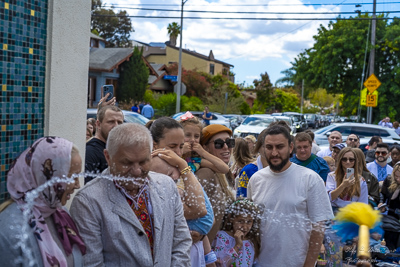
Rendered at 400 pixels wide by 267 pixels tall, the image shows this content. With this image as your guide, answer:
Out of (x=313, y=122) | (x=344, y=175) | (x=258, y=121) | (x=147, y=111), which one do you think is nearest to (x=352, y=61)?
(x=313, y=122)

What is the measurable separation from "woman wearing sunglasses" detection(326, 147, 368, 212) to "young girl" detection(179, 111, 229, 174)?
276cm

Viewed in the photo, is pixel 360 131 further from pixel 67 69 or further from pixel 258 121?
pixel 67 69

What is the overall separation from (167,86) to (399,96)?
2955cm

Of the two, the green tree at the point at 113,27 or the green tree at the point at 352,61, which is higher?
the green tree at the point at 113,27

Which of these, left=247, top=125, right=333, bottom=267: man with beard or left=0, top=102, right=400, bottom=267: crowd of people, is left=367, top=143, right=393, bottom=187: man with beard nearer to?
left=0, top=102, right=400, bottom=267: crowd of people

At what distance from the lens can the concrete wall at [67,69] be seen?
12.2 feet

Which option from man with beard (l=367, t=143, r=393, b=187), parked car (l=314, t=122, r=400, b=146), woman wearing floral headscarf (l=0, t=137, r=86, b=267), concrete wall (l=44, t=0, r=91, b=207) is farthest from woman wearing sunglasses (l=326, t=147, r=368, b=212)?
parked car (l=314, t=122, r=400, b=146)

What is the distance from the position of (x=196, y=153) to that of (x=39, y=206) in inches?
82.1

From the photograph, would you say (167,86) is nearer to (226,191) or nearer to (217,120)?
(217,120)

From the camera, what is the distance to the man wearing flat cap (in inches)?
170

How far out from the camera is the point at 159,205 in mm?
3076

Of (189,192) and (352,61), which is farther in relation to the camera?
(352,61)

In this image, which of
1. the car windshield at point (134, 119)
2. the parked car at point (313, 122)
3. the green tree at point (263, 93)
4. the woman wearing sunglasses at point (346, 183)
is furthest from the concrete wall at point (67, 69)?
the green tree at point (263, 93)

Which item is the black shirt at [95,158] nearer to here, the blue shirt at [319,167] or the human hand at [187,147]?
the human hand at [187,147]
